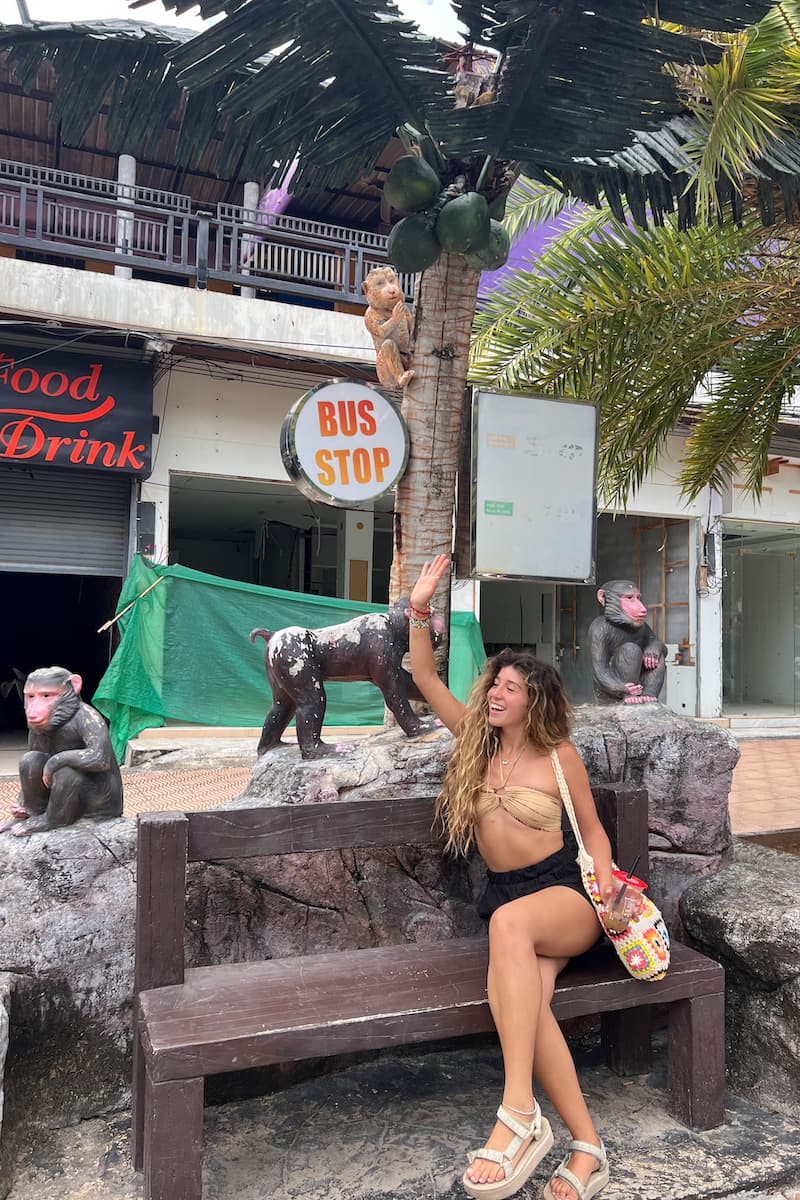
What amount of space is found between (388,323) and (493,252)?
550 mm

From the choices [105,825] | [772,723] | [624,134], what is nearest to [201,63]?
[624,134]

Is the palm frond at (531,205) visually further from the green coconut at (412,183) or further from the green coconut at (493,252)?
the green coconut at (412,183)

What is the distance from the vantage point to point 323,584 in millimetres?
12391

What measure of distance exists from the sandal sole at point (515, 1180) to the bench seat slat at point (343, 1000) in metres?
0.29

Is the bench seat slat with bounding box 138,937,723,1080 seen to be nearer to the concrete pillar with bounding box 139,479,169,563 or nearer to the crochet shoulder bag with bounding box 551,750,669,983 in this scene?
the crochet shoulder bag with bounding box 551,750,669,983

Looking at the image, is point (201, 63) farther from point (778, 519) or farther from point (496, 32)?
point (778, 519)

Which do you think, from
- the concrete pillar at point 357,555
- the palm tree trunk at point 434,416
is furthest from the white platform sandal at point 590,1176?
the concrete pillar at point 357,555

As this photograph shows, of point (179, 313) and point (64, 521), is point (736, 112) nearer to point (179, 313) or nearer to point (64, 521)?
point (179, 313)

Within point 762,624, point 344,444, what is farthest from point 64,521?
point 762,624

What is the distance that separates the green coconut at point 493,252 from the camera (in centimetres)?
330

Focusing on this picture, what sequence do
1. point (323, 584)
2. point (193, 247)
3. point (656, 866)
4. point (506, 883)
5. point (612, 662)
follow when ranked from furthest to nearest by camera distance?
point (323, 584) < point (193, 247) < point (612, 662) < point (656, 866) < point (506, 883)

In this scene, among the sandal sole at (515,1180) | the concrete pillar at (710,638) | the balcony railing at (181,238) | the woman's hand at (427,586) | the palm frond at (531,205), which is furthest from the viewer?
the concrete pillar at (710,638)

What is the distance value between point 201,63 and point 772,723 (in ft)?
35.3

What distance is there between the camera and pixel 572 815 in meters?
2.47
